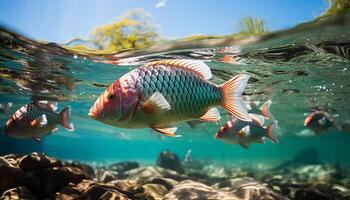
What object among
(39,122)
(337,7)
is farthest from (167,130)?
(337,7)

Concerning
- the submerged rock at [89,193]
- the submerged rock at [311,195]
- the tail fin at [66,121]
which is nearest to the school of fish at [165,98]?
the submerged rock at [89,193]

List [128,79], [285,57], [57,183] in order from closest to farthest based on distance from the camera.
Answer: [128,79]
[57,183]
[285,57]

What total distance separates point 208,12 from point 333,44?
611cm

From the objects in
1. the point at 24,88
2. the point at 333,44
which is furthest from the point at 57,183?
the point at 24,88

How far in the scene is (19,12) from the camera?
31.5 ft

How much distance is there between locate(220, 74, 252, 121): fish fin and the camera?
14.3ft

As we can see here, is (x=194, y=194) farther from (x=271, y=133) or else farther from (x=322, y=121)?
(x=322, y=121)

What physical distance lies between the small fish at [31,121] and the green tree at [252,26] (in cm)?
662

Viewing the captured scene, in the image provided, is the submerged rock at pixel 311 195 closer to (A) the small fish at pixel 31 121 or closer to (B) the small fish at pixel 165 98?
(B) the small fish at pixel 165 98

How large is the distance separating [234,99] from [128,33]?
8129 mm

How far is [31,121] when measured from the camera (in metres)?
7.73

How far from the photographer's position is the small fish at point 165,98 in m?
3.62

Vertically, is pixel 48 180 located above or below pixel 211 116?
below

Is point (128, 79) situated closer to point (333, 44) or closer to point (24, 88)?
point (333, 44)
